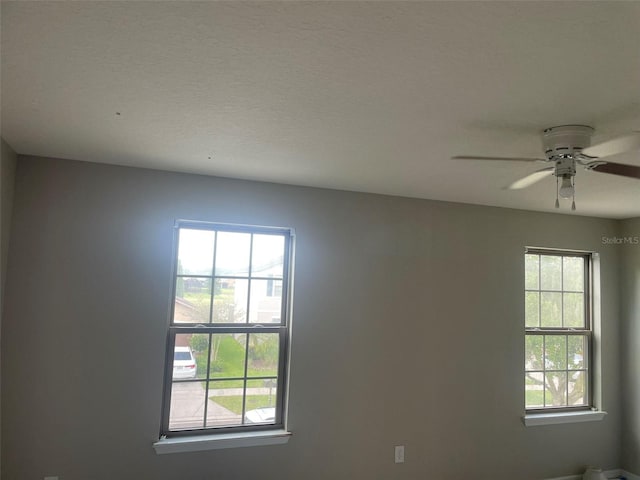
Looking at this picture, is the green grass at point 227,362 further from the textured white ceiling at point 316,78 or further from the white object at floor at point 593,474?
the white object at floor at point 593,474

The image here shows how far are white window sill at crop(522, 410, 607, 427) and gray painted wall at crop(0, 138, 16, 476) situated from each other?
4.03 metres

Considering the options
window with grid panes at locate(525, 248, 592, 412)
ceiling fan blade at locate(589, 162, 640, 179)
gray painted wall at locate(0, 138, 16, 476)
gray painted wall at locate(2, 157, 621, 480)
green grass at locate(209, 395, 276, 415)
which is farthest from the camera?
window with grid panes at locate(525, 248, 592, 412)

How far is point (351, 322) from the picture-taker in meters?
3.37

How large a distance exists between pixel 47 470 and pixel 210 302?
4.48ft

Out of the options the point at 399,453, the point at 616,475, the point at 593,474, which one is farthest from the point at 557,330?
the point at 399,453

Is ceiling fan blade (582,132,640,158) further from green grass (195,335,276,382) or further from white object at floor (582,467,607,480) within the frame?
white object at floor (582,467,607,480)

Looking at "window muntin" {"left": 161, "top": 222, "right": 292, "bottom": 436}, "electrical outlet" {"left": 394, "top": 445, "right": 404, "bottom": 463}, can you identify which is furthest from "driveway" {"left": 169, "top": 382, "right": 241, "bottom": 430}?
"electrical outlet" {"left": 394, "top": 445, "right": 404, "bottom": 463}

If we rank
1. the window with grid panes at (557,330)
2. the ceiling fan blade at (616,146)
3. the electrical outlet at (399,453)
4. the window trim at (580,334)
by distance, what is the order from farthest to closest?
the window with grid panes at (557,330)
the window trim at (580,334)
the electrical outlet at (399,453)
the ceiling fan blade at (616,146)

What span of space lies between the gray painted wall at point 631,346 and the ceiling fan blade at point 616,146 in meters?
2.40

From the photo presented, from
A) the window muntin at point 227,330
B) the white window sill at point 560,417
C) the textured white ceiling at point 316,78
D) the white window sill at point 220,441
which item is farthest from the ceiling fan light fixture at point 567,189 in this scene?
the white window sill at point 560,417

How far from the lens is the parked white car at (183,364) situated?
302cm

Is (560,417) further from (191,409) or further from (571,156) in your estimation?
(191,409)

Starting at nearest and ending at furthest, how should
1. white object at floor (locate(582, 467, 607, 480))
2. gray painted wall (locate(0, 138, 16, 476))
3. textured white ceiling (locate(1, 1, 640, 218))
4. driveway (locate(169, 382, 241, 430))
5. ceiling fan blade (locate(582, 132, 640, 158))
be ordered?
textured white ceiling (locate(1, 1, 640, 218)) → ceiling fan blade (locate(582, 132, 640, 158)) → gray painted wall (locate(0, 138, 16, 476)) → driveway (locate(169, 382, 241, 430)) → white object at floor (locate(582, 467, 607, 480))

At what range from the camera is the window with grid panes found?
3.97m
